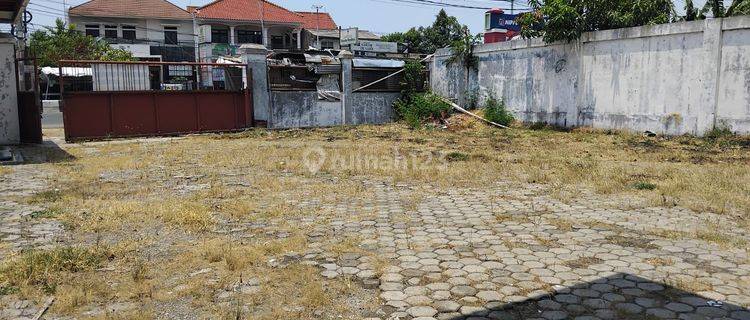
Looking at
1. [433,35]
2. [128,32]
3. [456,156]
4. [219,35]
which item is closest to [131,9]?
[128,32]

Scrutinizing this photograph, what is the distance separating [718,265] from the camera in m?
4.19

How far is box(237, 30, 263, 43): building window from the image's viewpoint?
144 ft

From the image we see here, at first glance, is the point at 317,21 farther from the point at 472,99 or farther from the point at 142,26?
the point at 472,99

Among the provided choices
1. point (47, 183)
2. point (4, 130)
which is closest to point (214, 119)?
point (4, 130)

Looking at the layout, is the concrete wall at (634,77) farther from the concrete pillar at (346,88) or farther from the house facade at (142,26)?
the house facade at (142,26)

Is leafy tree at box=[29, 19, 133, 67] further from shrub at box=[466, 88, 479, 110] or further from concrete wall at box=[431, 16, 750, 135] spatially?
concrete wall at box=[431, 16, 750, 135]

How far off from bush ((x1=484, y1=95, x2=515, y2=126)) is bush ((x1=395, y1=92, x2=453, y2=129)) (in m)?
1.39

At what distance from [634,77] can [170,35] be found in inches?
1497

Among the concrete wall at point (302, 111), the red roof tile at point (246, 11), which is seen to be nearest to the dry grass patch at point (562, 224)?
the concrete wall at point (302, 111)

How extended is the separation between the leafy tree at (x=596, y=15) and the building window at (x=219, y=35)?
32.4 meters

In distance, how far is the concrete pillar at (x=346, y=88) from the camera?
18453 mm

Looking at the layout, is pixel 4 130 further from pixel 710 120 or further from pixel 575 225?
pixel 710 120

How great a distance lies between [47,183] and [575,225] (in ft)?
24.1

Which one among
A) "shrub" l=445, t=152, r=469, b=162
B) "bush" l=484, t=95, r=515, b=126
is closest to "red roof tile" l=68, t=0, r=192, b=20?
"bush" l=484, t=95, r=515, b=126
